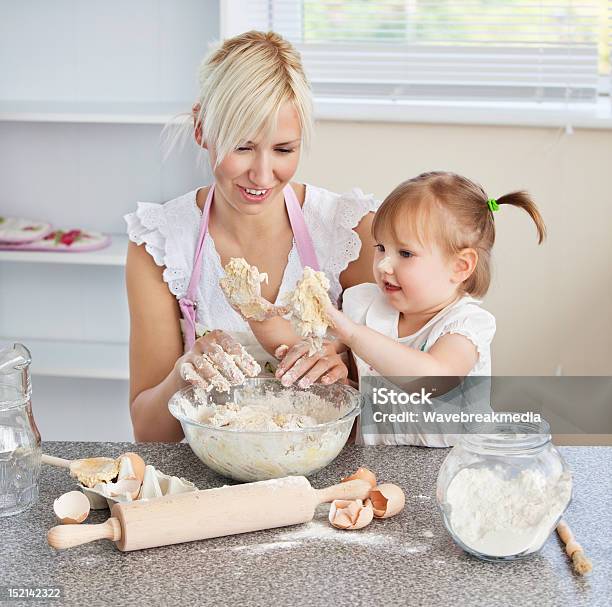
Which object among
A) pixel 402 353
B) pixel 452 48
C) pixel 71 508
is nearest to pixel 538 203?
pixel 452 48

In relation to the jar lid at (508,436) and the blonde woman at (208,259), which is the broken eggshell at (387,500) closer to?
the jar lid at (508,436)

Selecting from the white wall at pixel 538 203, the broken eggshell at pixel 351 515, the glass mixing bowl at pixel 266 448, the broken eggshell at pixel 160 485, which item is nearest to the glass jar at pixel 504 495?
the broken eggshell at pixel 351 515

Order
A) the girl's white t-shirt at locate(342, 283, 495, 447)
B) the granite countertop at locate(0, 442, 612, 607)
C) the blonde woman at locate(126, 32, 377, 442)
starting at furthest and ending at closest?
the blonde woman at locate(126, 32, 377, 442) < the girl's white t-shirt at locate(342, 283, 495, 447) < the granite countertop at locate(0, 442, 612, 607)

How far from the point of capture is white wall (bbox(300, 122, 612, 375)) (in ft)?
8.89

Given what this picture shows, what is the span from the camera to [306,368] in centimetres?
145

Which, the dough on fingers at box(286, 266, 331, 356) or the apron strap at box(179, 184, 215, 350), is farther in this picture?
the apron strap at box(179, 184, 215, 350)

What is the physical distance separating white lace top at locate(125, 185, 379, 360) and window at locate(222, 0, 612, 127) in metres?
0.99

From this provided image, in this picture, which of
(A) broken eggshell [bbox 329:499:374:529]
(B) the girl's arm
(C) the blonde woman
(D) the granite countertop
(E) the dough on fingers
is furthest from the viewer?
(C) the blonde woman

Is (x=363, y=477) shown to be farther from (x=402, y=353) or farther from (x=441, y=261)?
(x=441, y=261)

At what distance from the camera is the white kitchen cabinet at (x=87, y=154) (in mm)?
2787

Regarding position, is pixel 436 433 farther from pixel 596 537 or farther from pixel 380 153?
pixel 380 153

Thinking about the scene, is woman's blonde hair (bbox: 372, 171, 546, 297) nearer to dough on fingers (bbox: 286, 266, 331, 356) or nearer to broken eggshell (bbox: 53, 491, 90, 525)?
dough on fingers (bbox: 286, 266, 331, 356)

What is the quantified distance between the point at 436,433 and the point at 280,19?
174cm

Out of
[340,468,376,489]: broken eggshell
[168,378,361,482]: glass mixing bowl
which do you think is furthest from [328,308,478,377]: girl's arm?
[340,468,376,489]: broken eggshell
